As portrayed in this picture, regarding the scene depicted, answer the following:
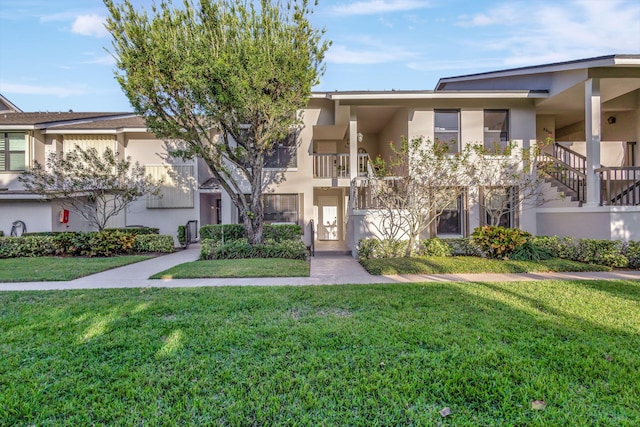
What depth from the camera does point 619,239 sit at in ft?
27.8

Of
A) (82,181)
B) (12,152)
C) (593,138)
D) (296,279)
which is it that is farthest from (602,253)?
(12,152)

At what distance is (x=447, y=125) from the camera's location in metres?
11.6

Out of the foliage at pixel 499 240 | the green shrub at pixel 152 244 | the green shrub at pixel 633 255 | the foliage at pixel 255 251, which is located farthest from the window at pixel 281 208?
the green shrub at pixel 633 255

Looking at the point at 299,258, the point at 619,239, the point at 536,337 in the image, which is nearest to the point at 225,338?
the point at 536,337

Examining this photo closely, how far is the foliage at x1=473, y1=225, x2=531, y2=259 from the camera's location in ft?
28.3

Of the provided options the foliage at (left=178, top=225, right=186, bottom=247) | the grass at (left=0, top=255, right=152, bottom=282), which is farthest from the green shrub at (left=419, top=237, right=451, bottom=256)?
the foliage at (left=178, top=225, right=186, bottom=247)

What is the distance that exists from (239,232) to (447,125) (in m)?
8.38

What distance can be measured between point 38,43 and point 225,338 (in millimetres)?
14813

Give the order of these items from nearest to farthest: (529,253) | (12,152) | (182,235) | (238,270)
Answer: (238,270), (529,253), (182,235), (12,152)

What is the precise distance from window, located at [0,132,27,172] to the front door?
1270cm

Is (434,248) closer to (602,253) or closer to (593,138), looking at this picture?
(602,253)

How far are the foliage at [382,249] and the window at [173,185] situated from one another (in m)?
8.78

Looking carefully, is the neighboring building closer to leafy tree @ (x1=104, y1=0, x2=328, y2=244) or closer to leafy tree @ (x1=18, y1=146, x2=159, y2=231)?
leafy tree @ (x1=18, y1=146, x2=159, y2=231)

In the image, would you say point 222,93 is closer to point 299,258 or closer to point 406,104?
point 299,258
